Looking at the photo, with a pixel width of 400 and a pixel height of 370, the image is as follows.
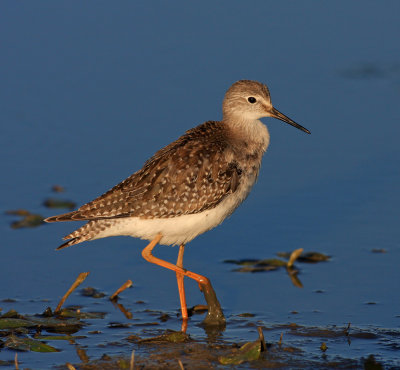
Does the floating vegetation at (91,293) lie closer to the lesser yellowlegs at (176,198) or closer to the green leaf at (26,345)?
the lesser yellowlegs at (176,198)

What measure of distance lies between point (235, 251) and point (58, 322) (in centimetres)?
306

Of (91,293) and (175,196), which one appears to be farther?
(91,293)

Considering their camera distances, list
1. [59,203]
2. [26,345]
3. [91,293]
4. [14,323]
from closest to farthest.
Result: [26,345] → [14,323] → [91,293] → [59,203]

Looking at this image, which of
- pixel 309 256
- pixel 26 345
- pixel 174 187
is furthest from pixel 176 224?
pixel 26 345

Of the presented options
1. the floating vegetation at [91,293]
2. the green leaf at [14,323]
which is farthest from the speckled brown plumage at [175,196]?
the green leaf at [14,323]

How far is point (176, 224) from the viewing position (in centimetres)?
1040

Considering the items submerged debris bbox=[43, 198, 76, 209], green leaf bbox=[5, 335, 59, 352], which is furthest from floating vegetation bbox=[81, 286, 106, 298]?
submerged debris bbox=[43, 198, 76, 209]

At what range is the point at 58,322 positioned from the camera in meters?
9.60

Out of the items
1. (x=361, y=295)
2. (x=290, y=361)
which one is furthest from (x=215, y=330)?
(x=361, y=295)

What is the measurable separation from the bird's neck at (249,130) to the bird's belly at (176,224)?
697mm

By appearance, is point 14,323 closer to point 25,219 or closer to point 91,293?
point 91,293

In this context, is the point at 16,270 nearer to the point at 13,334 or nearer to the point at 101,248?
the point at 101,248

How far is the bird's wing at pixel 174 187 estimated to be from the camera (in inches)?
405

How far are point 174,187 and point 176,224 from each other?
42cm
